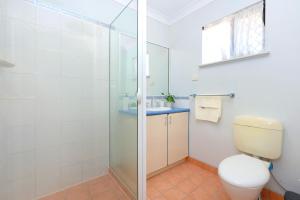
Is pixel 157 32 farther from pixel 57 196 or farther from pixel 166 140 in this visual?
pixel 57 196

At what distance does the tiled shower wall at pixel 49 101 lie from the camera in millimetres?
1160

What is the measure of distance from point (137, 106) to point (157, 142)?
2.39 feet

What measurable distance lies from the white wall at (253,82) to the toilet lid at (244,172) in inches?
15.0

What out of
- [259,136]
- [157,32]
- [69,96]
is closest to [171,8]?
[157,32]

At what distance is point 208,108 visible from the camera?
1.78 meters

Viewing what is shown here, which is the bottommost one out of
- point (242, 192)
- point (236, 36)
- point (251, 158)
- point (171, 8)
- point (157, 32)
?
point (242, 192)

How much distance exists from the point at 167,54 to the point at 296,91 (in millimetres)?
1710

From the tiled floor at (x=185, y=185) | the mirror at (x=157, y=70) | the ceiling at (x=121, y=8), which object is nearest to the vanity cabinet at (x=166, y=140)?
the tiled floor at (x=185, y=185)


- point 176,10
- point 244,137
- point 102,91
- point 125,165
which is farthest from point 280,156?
point 176,10

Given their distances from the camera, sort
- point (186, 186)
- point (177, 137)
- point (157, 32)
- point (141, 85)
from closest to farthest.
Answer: point (141, 85) < point (186, 186) < point (177, 137) < point (157, 32)

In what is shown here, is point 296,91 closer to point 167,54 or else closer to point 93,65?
point 167,54

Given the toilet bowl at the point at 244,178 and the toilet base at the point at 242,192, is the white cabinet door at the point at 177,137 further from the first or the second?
the toilet base at the point at 242,192

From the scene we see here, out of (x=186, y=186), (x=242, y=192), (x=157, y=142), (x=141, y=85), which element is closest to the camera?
(x=242, y=192)

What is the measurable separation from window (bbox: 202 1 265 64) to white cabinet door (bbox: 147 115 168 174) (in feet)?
3.36
